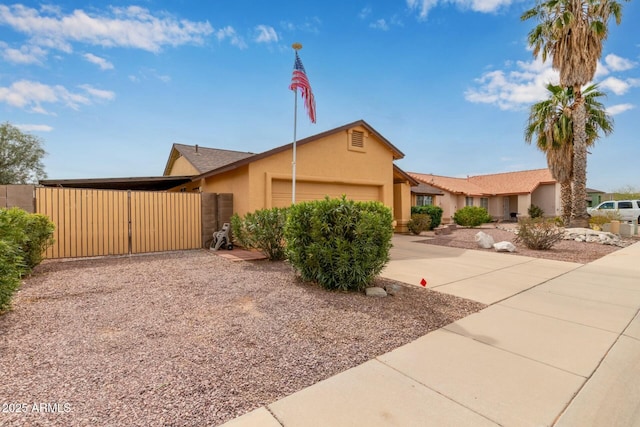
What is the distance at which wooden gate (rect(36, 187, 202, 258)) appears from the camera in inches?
333

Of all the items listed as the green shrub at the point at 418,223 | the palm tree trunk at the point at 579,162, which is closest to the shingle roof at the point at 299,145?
the green shrub at the point at 418,223

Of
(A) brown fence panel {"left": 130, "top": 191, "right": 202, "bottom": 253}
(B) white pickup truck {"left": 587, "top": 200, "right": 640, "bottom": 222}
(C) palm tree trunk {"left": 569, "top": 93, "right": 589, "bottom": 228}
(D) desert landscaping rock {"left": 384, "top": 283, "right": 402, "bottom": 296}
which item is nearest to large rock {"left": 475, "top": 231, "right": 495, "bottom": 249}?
(D) desert landscaping rock {"left": 384, "top": 283, "right": 402, "bottom": 296}

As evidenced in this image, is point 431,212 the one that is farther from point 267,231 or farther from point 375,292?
point 375,292

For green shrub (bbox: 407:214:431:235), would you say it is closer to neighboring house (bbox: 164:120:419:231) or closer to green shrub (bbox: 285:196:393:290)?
neighboring house (bbox: 164:120:419:231)

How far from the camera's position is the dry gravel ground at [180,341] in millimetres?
2326

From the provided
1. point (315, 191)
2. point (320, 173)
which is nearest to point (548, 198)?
point (320, 173)

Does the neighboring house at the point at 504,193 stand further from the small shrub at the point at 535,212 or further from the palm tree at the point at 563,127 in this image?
the palm tree at the point at 563,127

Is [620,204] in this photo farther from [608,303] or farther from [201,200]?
[201,200]

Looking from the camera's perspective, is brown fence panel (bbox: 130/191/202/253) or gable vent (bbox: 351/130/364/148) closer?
brown fence panel (bbox: 130/191/202/253)

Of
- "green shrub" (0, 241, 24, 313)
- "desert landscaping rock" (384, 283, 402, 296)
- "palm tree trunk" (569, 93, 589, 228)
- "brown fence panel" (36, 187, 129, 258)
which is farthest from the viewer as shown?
"palm tree trunk" (569, 93, 589, 228)

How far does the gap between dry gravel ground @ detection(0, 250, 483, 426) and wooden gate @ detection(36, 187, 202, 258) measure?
→ 9.64 ft

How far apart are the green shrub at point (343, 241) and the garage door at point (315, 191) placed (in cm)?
539

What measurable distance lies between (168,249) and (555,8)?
2305 centimetres

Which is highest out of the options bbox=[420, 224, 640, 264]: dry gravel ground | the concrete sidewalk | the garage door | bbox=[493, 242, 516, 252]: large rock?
the garage door
